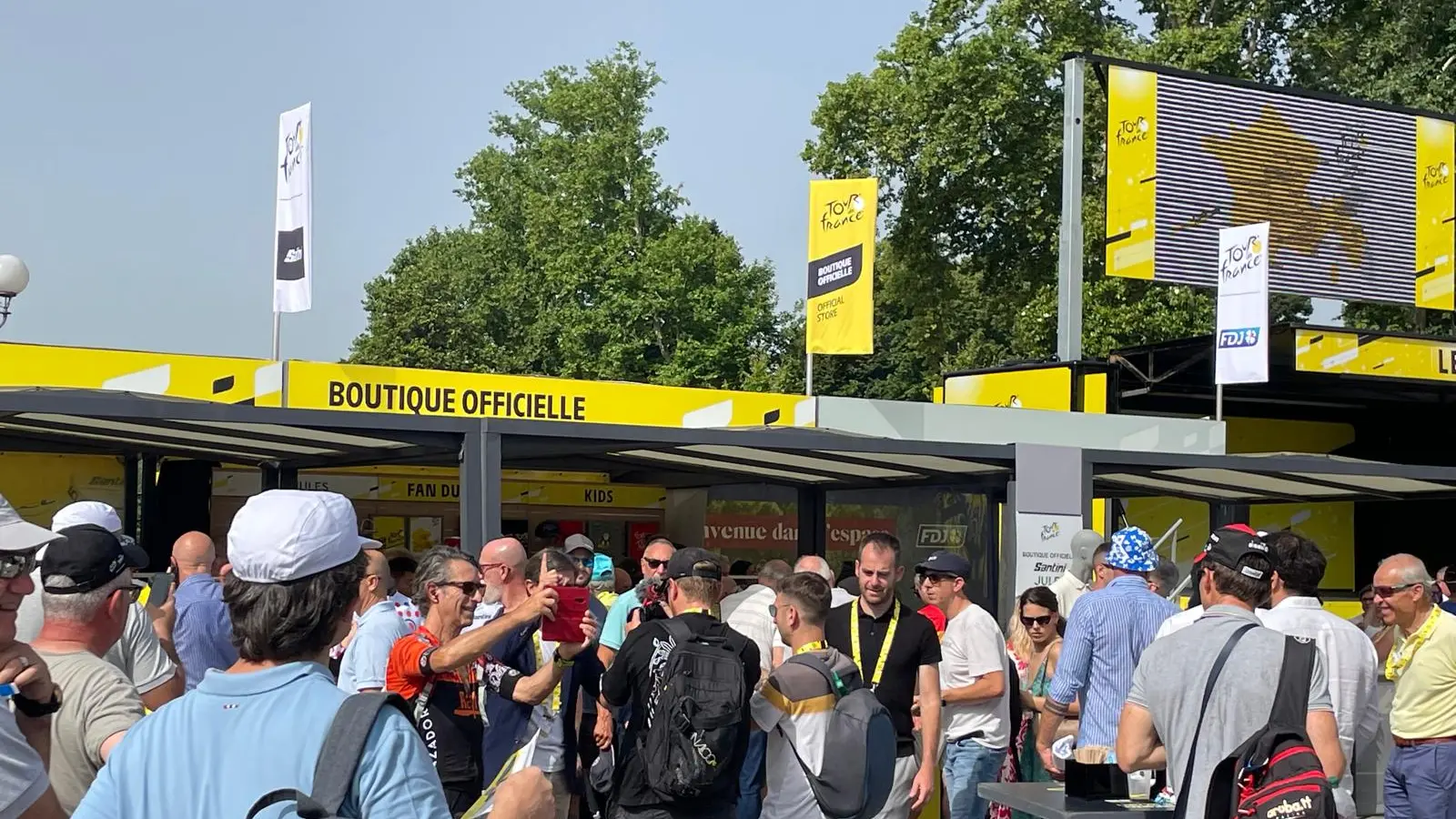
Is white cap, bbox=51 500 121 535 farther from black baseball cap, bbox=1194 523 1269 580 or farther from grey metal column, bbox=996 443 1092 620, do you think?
grey metal column, bbox=996 443 1092 620

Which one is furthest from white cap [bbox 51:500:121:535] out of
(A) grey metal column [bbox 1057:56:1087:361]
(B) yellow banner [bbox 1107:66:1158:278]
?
(B) yellow banner [bbox 1107:66:1158:278]

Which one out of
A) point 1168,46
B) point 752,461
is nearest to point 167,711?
point 752,461

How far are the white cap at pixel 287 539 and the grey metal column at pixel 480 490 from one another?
21.7 feet

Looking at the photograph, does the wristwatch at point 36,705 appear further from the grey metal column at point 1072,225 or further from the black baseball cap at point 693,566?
the grey metal column at point 1072,225

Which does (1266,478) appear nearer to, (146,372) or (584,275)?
(146,372)

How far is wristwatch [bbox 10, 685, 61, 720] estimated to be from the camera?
3182mm

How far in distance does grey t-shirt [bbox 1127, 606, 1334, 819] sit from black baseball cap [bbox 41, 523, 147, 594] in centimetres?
279

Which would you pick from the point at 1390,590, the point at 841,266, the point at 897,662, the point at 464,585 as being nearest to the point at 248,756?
the point at 464,585

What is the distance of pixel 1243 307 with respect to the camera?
1755cm

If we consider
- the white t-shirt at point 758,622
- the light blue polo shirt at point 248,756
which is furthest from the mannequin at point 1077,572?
the light blue polo shirt at point 248,756

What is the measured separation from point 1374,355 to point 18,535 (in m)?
21.7

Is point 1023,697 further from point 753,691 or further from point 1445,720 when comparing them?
point 753,691

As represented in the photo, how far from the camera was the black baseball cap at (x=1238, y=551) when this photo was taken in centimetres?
464

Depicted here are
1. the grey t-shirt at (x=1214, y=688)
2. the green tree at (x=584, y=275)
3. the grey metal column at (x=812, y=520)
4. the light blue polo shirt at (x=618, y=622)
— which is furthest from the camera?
the green tree at (x=584, y=275)
